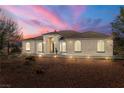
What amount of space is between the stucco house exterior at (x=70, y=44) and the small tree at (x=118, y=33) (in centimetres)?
13

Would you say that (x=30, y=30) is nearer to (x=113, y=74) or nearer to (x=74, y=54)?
(x=74, y=54)

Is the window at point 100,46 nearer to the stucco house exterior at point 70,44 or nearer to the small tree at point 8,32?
the stucco house exterior at point 70,44

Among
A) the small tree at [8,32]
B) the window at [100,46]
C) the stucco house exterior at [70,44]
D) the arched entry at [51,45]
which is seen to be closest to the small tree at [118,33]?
the stucco house exterior at [70,44]

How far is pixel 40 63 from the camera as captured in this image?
9.37m

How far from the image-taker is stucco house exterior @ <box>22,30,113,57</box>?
921cm

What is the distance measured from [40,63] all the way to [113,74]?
1645 millimetres

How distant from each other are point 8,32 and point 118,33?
2.47 metres

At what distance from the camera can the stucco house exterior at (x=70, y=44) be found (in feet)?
30.2

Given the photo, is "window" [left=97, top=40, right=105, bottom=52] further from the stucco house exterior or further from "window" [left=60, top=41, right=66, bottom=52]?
"window" [left=60, top=41, right=66, bottom=52]

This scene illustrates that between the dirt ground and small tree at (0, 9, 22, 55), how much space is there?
0.41m

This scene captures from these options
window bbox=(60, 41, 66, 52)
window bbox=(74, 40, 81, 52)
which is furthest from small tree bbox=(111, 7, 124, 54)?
window bbox=(60, 41, 66, 52)
